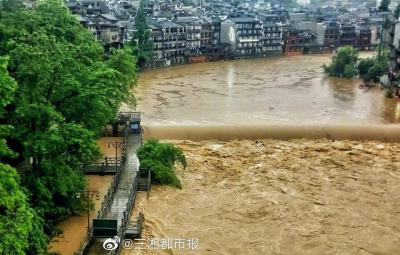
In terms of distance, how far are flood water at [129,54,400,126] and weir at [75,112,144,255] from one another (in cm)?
1193

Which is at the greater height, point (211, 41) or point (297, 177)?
point (211, 41)

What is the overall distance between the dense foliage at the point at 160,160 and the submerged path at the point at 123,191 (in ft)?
3.74

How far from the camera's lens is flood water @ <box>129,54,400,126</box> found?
50.7 meters

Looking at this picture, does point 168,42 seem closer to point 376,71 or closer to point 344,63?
point 344,63

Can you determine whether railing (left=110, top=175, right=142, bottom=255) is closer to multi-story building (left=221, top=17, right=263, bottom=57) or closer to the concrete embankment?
the concrete embankment

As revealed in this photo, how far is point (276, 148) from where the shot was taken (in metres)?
41.2

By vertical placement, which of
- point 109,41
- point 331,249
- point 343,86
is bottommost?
point 331,249

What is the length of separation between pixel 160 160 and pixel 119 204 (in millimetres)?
5293

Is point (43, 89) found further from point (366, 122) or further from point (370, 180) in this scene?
point (366, 122)

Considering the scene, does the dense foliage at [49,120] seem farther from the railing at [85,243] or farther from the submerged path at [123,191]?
the submerged path at [123,191]

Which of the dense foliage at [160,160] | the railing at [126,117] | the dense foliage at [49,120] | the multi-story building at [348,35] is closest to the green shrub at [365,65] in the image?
the multi-story building at [348,35]

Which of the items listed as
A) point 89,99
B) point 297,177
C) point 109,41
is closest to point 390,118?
point 297,177

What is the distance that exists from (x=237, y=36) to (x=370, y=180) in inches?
2302

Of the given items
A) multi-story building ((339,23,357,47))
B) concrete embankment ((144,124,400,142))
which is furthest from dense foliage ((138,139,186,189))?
multi-story building ((339,23,357,47))
